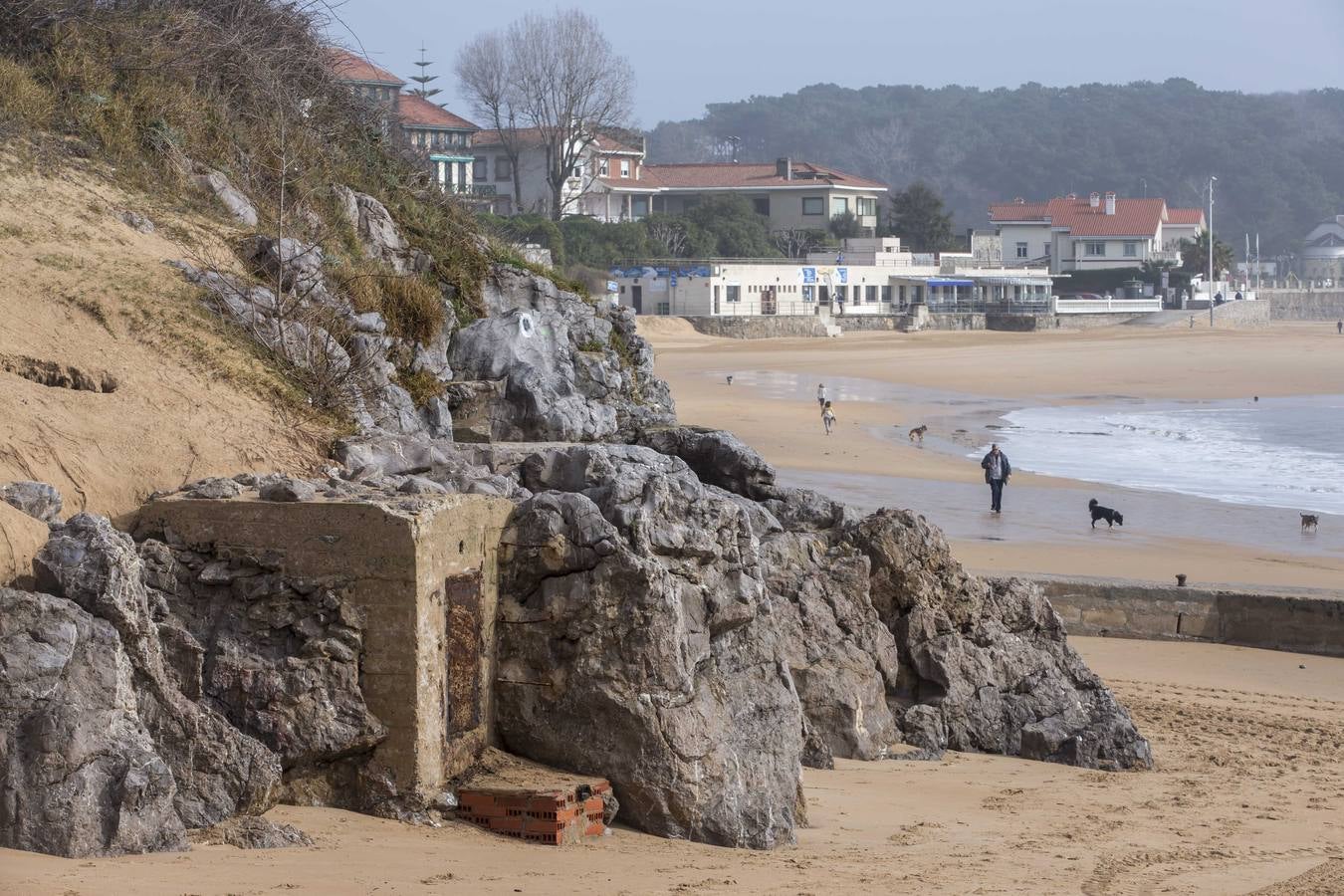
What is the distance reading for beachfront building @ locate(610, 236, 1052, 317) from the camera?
68.6 meters

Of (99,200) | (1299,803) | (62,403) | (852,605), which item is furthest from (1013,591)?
(99,200)

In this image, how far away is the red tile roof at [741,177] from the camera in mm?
89500

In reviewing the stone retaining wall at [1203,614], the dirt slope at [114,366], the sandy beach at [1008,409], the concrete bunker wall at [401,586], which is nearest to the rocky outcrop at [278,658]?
the concrete bunker wall at [401,586]

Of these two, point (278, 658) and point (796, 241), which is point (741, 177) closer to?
point (796, 241)

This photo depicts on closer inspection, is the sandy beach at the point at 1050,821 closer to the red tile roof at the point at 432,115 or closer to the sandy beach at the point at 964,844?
the sandy beach at the point at 964,844

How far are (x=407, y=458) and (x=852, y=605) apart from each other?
291 cm

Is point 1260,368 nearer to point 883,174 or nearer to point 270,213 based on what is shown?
point 270,213

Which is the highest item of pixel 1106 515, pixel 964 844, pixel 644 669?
pixel 644 669

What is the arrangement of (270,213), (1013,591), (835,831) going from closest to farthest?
(835,831), (1013,591), (270,213)

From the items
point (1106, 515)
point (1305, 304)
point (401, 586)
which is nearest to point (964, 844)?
point (401, 586)

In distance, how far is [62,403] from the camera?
8109 millimetres

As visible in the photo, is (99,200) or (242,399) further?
(99,200)

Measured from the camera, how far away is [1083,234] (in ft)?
328

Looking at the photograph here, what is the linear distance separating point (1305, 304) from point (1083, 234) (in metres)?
16.2
